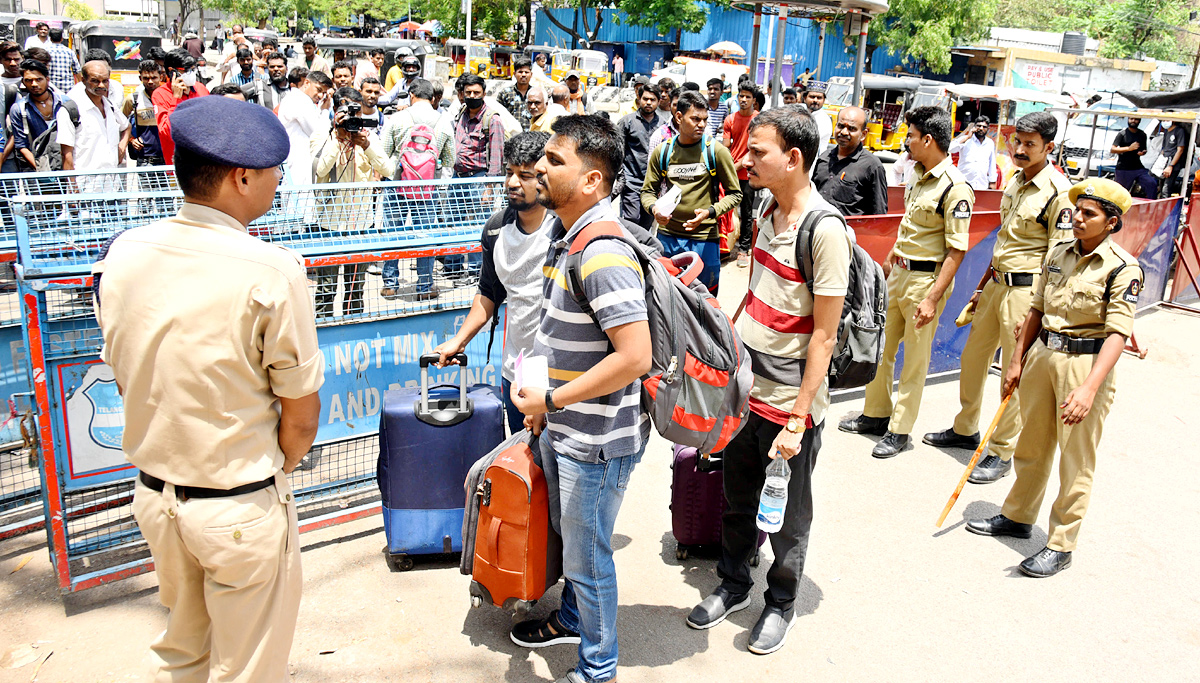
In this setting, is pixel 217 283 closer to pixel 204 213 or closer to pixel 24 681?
pixel 204 213

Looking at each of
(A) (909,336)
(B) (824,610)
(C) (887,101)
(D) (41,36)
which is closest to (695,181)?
(A) (909,336)

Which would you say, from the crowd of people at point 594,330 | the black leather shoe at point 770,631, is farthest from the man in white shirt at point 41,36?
the black leather shoe at point 770,631

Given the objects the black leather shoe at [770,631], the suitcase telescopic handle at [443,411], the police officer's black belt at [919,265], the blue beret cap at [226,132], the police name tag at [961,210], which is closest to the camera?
the blue beret cap at [226,132]

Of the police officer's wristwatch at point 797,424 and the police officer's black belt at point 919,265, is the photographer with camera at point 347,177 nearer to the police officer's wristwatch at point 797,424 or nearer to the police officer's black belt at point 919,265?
the police officer's wristwatch at point 797,424

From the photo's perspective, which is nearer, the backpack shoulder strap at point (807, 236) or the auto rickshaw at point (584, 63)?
the backpack shoulder strap at point (807, 236)

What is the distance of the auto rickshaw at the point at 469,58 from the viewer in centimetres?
3232

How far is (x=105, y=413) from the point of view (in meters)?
3.67

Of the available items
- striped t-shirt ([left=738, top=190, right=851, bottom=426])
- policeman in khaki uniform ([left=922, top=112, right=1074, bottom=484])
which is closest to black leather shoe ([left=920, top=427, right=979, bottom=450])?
policeman in khaki uniform ([left=922, top=112, right=1074, bottom=484])

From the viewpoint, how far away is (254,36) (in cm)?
3744

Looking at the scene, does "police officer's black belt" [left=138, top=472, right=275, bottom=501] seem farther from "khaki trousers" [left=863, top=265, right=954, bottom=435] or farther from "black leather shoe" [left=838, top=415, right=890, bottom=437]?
"black leather shoe" [left=838, top=415, right=890, bottom=437]

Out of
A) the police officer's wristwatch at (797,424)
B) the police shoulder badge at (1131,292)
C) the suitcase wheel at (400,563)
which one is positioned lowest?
the suitcase wheel at (400,563)

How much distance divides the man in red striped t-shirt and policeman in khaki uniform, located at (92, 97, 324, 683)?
1781 millimetres

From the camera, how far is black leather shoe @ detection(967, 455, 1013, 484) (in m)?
5.36

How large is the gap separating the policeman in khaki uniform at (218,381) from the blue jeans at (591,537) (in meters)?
0.93
